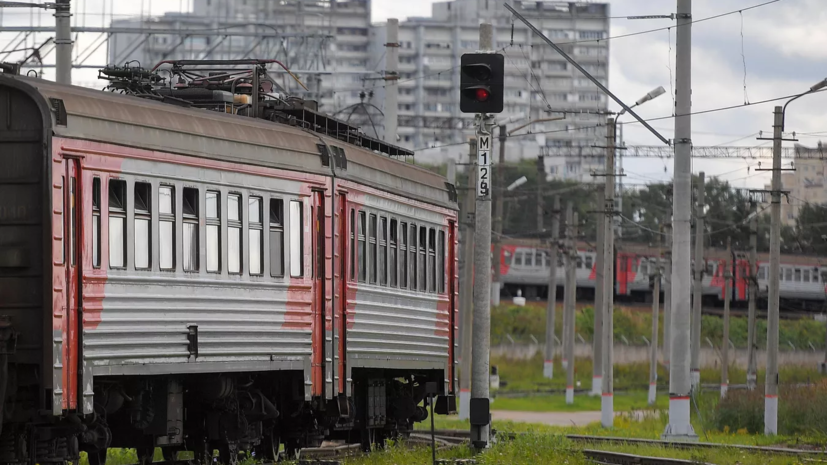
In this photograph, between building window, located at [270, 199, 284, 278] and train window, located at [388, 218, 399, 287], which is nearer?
building window, located at [270, 199, 284, 278]

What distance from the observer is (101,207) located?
1357cm

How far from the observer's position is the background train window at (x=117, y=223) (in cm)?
1376

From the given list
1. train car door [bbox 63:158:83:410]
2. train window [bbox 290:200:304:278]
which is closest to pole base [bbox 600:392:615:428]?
train window [bbox 290:200:304:278]

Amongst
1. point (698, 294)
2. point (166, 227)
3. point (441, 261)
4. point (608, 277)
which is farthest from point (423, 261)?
point (698, 294)

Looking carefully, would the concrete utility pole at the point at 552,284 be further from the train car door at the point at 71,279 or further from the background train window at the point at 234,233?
the train car door at the point at 71,279

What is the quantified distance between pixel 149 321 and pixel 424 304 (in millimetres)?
7524

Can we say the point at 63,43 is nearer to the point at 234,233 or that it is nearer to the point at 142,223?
the point at 234,233

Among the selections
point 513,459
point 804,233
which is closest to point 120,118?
point 513,459

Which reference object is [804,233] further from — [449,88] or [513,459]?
[449,88]

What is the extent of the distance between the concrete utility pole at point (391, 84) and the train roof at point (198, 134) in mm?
9556

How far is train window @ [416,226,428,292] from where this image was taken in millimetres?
21141

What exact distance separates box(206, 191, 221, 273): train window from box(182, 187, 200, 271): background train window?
8.9 inches

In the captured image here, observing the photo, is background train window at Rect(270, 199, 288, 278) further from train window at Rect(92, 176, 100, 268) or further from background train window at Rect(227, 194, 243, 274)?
train window at Rect(92, 176, 100, 268)

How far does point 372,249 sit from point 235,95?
269cm
